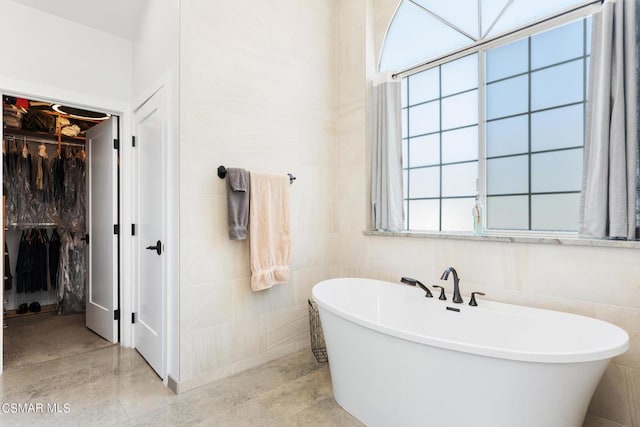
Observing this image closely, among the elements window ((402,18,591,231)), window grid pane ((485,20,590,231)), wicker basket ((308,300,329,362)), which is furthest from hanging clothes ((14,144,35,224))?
window grid pane ((485,20,590,231))

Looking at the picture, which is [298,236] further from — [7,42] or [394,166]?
[7,42]

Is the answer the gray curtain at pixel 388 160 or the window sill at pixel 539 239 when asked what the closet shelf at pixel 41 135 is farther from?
the window sill at pixel 539 239

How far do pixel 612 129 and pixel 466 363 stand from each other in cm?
139

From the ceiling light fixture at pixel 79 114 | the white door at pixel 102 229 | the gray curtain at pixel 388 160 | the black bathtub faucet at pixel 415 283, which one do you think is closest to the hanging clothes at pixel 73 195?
the ceiling light fixture at pixel 79 114

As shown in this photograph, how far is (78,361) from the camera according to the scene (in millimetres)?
2465

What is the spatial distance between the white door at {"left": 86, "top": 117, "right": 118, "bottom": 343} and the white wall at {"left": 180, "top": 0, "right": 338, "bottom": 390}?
45.5 inches

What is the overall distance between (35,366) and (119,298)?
0.67 meters

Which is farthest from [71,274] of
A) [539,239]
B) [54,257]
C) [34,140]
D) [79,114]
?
[539,239]

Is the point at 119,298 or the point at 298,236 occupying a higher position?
the point at 298,236

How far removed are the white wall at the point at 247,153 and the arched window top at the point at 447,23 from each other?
2.08 ft

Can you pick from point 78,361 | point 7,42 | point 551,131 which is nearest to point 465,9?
point 551,131

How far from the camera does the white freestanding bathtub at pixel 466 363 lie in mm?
1225
